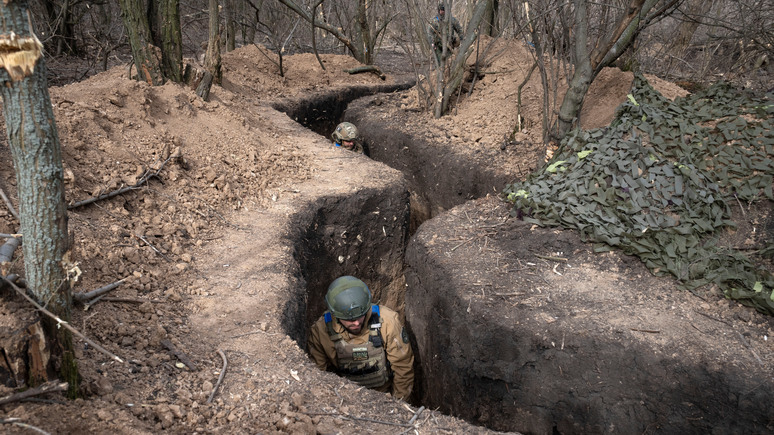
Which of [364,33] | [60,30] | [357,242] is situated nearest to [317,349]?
[357,242]

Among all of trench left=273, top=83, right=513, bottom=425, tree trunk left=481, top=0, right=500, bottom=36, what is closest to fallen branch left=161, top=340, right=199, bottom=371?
trench left=273, top=83, right=513, bottom=425

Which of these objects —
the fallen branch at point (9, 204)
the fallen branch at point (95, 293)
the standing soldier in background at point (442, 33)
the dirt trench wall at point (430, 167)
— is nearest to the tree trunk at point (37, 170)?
the fallen branch at point (95, 293)

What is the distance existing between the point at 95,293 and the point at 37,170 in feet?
4.46

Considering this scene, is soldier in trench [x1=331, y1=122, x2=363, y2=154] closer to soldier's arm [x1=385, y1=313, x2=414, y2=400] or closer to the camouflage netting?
the camouflage netting

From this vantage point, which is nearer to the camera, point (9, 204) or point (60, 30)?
point (9, 204)

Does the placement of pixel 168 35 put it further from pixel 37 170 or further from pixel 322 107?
pixel 37 170

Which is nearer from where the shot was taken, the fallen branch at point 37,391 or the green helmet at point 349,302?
the fallen branch at point 37,391

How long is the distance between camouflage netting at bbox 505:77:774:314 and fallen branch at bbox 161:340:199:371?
323 cm

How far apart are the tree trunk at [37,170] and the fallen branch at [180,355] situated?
0.73m

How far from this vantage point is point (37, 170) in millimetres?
1953

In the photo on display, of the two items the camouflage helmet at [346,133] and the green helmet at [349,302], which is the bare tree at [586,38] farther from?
the green helmet at [349,302]

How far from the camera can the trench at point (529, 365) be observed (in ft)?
10.7

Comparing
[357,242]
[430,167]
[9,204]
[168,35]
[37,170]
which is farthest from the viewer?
[430,167]

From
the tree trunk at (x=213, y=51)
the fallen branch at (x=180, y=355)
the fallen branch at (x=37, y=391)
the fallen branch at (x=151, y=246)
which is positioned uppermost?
the tree trunk at (x=213, y=51)
